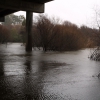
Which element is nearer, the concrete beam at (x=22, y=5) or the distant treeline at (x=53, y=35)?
the concrete beam at (x=22, y=5)

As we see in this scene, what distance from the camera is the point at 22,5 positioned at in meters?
15.5

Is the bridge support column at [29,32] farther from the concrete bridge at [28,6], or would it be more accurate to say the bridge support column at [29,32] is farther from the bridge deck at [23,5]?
the bridge deck at [23,5]

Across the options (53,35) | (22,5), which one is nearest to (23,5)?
(22,5)

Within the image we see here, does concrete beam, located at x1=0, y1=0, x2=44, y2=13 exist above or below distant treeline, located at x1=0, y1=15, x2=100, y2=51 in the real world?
above

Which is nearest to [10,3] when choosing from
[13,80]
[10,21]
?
[13,80]

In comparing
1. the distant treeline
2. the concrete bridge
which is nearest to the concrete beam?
the concrete bridge

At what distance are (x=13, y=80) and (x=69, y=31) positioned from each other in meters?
15.2

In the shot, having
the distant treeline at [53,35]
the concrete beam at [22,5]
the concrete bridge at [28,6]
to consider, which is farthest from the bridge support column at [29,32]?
the concrete beam at [22,5]

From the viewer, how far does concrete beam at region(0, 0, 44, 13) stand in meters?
14.8

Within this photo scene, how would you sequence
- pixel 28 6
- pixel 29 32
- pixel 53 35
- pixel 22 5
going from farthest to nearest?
pixel 53 35 → pixel 29 32 → pixel 28 6 → pixel 22 5

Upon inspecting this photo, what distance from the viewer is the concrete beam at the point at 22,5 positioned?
14765 millimetres

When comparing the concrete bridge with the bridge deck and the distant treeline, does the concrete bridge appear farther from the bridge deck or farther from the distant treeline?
the distant treeline

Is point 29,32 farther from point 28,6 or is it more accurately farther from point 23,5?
point 23,5

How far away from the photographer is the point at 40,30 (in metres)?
18.1
